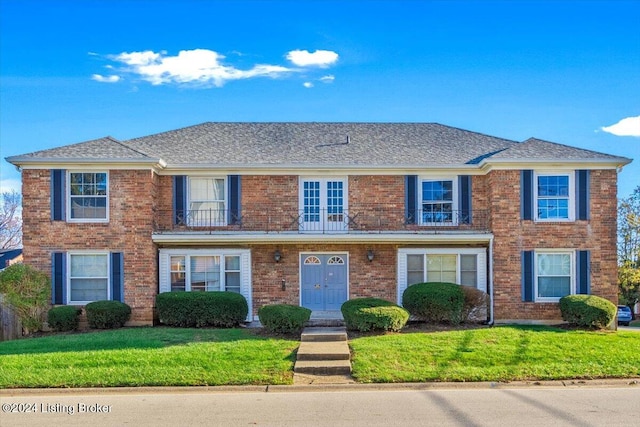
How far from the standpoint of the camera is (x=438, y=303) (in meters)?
18.3

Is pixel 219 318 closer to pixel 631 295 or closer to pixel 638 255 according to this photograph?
pixel 638 255

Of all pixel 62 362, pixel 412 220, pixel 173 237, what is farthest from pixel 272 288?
pixel 62 362

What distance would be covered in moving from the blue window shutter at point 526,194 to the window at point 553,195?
0.25 m

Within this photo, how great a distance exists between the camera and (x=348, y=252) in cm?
2050

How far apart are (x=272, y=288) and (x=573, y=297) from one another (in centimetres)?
907

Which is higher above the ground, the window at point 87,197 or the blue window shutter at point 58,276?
the window at point 87,197

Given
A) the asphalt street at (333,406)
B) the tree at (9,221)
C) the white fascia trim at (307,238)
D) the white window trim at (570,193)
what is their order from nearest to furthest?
the asphalt street at (333,406) < the white fascia trim at (307,238) < the white window trim at (570,193) < the tree at (9,221)

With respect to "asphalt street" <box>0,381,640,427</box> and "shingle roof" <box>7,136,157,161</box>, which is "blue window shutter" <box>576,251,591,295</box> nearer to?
"asphalt street" <box>0,381,640,427</box>

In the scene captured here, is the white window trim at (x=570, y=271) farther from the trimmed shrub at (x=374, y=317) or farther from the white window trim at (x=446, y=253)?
the trimmed shrub at (x=374, y=317)

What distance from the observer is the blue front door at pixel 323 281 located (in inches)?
805

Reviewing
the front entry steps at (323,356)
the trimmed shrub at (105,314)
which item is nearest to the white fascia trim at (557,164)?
the front entry steps at (323,356)

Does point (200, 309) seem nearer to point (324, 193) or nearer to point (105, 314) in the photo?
point (105, 314)

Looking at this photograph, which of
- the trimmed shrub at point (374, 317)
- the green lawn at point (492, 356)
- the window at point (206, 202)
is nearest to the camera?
the green lawn at point (492, 356)

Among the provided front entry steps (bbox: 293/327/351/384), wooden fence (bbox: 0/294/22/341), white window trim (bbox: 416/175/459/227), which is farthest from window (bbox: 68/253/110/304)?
white window trim (bbox: 416/175/459/227)
